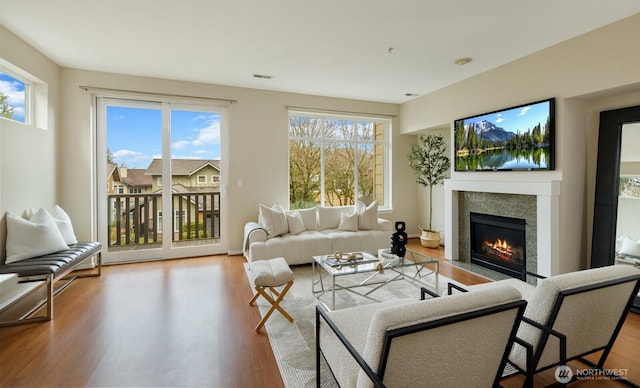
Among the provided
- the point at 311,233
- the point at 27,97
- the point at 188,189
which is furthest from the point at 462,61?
the point at 27,97

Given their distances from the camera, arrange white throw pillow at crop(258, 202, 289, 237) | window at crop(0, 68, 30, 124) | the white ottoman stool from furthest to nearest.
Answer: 1. white throw pillow at crop(258, 202, 289, 237)
2. window at crop(0, 68, 30, 124)
3. the white ottoman stool

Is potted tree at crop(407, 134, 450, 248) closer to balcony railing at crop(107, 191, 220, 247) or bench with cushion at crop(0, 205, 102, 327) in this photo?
balcony railing at crop(107, 191, 220, 247)

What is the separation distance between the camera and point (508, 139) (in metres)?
3.68

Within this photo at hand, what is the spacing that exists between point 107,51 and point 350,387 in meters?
4.17

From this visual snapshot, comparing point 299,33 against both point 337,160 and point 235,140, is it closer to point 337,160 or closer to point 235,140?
point 235,140

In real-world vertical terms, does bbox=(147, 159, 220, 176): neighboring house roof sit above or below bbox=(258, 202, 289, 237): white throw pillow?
above

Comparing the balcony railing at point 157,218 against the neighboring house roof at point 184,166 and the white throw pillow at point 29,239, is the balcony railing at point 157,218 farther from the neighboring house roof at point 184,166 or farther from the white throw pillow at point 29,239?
the white throw pillow at point 29,239

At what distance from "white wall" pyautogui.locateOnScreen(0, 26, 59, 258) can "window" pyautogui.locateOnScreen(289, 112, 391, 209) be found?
3.24 metres

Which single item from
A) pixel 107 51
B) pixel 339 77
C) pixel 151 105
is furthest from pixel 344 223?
pixel 107 51

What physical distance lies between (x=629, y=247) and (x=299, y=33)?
3887mm

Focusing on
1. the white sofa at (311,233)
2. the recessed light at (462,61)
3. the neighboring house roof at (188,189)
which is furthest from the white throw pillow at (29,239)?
the recessed light at (462,61)

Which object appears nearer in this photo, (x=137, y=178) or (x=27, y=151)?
(x=27, y=151)

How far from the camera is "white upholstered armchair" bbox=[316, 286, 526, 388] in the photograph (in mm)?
1079

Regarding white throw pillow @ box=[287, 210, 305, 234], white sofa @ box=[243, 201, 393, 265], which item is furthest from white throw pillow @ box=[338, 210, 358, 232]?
white throw pillow @ box=[287, 210, 305, 234]
